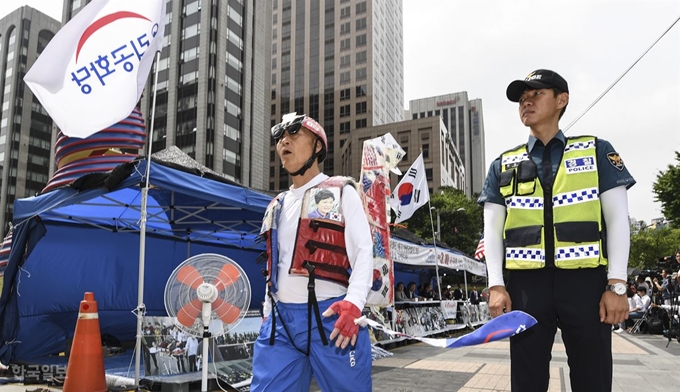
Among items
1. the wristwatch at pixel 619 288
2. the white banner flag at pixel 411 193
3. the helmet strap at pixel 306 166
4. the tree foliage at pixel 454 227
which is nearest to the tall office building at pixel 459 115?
the tree foliage at pixel 454 227

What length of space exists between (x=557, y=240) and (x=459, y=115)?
16156 centimetres

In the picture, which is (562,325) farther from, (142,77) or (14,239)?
(14,239)

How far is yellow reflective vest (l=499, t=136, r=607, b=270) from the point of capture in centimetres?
247

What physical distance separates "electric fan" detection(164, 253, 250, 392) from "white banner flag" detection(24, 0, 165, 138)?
2570mm

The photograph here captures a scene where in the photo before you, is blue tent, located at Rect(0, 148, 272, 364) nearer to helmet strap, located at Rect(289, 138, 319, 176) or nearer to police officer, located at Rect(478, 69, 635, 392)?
helmet strap, located at Rect(289, 138, 319, 176)

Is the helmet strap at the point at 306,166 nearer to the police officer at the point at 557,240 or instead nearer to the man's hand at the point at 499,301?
the police officer at the point at 557,240

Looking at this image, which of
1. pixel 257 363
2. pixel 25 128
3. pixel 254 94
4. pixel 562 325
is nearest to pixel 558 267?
pixel 562 325

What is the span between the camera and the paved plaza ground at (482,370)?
6582 millimetres

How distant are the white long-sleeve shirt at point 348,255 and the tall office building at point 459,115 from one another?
154m

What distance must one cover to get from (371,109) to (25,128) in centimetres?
5485

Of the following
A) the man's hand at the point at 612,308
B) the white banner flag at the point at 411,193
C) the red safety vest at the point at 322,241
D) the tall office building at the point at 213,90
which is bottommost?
the man's hand at the point at 612,308

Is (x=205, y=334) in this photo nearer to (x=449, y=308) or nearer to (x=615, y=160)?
(x=615, y=160)

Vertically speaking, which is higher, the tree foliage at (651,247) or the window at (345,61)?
the window at (345,61)

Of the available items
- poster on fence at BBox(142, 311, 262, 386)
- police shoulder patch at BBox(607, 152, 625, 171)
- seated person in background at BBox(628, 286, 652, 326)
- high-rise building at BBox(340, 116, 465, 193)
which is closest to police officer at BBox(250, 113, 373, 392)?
police shoulder patch at BBox(607, 152, 625, 171)
